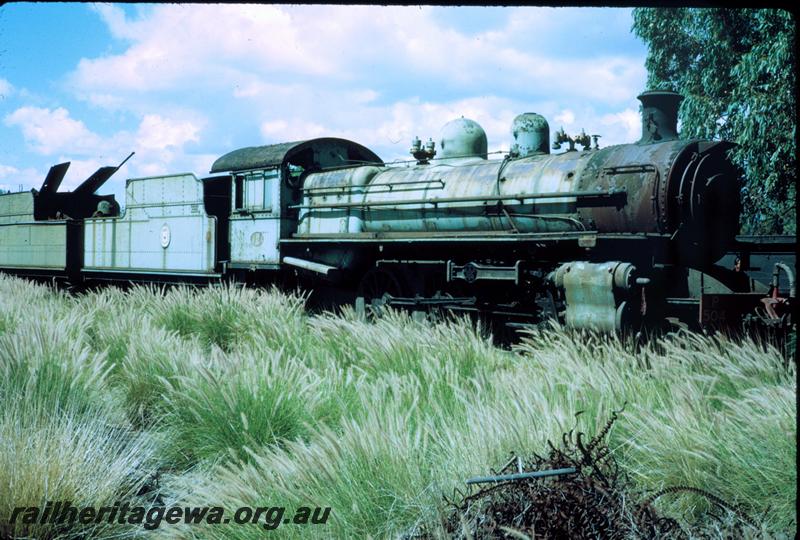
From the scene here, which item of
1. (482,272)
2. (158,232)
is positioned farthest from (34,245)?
(482,272)

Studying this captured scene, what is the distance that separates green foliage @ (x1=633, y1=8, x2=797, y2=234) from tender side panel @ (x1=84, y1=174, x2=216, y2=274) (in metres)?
9.97

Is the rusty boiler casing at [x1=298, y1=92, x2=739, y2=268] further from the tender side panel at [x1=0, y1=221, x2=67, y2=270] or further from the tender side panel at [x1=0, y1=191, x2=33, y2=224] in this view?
the tender side panel at [x1=0, y1=191, x2=33, y2=224]

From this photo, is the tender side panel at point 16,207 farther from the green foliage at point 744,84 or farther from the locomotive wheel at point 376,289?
the green foliage at point 744,84

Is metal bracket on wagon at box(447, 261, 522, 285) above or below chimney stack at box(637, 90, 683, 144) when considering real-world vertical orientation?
below

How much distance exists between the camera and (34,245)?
18875 mm

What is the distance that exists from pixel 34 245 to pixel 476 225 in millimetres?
13935

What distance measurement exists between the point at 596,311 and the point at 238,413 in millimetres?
4548

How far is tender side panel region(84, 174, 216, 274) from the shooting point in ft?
45.3

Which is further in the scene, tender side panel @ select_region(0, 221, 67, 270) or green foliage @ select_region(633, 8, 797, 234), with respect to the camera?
tender side panel @ select_region(0, 221, 67, 270)

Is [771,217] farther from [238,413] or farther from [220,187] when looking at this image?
[238,413]

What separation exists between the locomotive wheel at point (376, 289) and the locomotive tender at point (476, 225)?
0.03 m

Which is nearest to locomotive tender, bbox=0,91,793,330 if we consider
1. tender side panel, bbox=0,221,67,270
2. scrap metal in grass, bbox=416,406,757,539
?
tender side panel, bbox=0,221,67,270

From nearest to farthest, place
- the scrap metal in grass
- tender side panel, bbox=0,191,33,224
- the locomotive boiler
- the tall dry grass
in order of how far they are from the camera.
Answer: the scrap metal in grass < the tall dry grass < the locomotive boiler < tender side panel, bbox=0,191,33,224

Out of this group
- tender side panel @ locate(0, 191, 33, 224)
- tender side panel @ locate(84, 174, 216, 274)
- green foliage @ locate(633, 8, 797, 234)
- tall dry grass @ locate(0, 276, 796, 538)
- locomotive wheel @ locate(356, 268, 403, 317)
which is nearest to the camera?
tall dry grass @ locate(0, 276, 796, 538)
